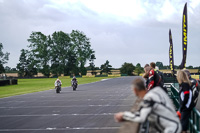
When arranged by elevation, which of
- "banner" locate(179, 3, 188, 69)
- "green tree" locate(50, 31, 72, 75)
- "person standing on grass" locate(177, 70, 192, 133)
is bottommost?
"person standing on grass" locate(177, 70, 192, 133)

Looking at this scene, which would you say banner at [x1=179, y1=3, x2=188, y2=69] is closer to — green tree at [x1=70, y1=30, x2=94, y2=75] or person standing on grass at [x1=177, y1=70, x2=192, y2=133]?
person standing on grass at [x1=177, y1=70, x2=192, y2=133]

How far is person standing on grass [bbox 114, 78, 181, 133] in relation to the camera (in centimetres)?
339

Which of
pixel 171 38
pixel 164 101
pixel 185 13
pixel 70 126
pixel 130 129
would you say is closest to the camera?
pixel 130 129

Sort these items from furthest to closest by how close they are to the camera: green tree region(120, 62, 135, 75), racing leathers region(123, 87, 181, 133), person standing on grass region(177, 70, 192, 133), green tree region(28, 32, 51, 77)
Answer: green tree region(120, 62, 135, 75)
green tree region(28, 32, 51, 77)
person standing on grass region(177, 70, 192, 133)
racing leathers region(123, 87, 181, 133)

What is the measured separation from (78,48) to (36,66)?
17.3 metres

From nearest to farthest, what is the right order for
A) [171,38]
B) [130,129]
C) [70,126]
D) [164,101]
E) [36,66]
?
[130,129] → [164,101] → [70,126] → [171,38] → [36,66]

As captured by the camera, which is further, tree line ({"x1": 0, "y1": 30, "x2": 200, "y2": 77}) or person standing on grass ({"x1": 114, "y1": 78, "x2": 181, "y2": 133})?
tree line ({"x1": 0, "y1": 30, "x2": 200, "y2": 77})

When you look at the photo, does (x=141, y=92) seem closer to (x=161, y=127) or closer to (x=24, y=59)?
(x=161, y=127)

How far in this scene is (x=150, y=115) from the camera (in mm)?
3553

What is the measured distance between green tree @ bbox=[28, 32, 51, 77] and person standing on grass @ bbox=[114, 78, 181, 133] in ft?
335

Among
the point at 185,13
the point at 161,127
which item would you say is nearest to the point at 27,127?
the point at 161,127

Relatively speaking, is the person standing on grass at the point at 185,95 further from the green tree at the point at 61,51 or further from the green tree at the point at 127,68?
the green tree at the point at 127,68

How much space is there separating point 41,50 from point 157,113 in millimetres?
102699

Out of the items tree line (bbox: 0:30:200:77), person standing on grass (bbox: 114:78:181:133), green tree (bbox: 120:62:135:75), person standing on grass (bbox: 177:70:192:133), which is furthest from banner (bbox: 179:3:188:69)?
green tree (bbox: 120:62:135:75)
